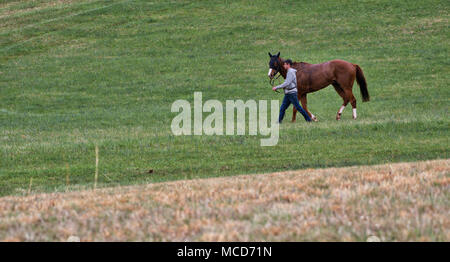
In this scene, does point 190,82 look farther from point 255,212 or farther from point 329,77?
point 255,212

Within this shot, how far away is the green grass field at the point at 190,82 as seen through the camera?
14.5 metres

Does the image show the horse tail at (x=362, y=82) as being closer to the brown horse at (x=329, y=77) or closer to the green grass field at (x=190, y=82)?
the brown horse at (x=329, y=77)

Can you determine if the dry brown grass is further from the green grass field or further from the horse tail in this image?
the horse tail

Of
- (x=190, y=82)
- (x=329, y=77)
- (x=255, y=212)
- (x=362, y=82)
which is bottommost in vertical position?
(x=255, y=212)

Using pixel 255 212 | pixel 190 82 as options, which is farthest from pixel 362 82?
pixel 255 212

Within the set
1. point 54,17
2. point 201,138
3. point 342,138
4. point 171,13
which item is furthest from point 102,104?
point 54,17

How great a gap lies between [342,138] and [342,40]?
82.1 ft

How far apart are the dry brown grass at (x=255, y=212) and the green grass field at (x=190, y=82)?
4.08 meters

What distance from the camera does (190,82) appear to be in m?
34.0

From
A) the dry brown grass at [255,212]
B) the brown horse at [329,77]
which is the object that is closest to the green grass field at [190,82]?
the brown horse at [329,77]

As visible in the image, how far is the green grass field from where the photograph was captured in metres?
14.5

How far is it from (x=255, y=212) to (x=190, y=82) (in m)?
27.8
